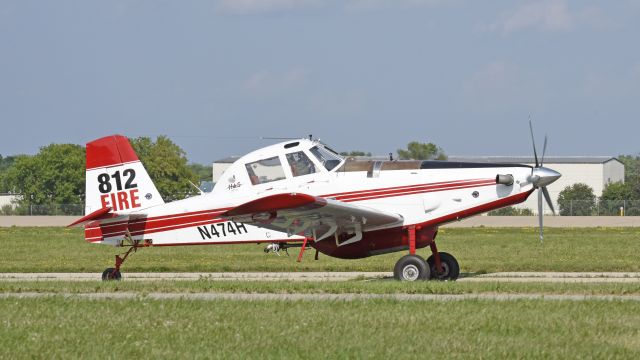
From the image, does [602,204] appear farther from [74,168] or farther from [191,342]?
[191,342]

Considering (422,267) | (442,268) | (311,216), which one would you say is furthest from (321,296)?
(442,268)

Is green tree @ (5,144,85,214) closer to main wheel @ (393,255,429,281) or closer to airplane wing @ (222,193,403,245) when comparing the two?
airplane wing @ (222,193,403,245)

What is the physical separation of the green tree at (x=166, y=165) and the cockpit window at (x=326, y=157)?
2837 inches

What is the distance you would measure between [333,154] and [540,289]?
17.8ft

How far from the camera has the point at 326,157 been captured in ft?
66.0

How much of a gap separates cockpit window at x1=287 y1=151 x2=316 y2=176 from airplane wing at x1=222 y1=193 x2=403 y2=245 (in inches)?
38.2

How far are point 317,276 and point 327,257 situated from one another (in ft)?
23.7

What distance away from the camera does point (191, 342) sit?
1134 centimetres

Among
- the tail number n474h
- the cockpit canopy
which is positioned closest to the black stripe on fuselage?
the cockpit canopy

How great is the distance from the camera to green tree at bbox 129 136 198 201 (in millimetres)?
94438

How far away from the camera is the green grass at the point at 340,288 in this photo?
635 inches

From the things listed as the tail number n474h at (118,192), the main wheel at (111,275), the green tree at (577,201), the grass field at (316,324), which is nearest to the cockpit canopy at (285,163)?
the tail number n474h at (118,192)

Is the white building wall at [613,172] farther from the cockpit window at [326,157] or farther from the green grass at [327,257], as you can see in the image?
the cockpit window at [326,157]

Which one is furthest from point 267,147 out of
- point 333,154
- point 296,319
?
point 296,319
